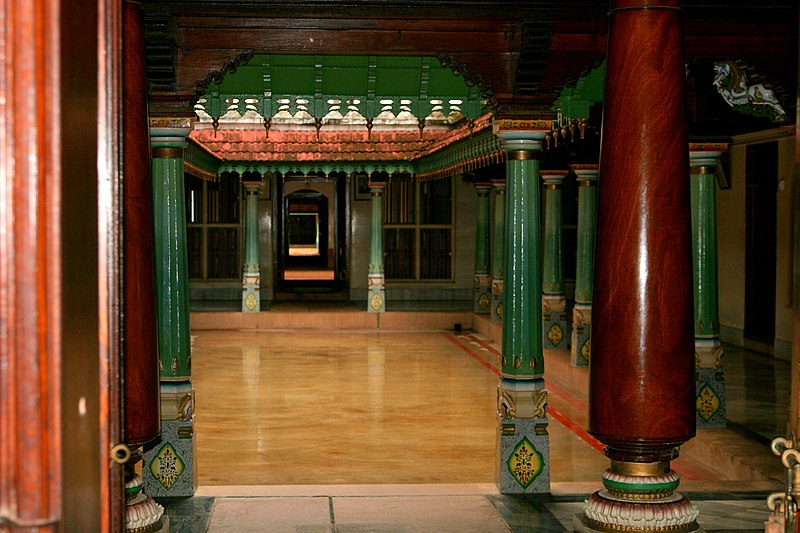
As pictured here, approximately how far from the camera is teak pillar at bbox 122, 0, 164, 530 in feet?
9.95

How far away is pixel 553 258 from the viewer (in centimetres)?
1370

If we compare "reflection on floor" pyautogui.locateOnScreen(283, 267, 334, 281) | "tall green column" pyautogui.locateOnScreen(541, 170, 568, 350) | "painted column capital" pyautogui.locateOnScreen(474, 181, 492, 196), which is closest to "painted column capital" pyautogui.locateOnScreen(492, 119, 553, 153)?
"tall green column" pyautogui.locateOnScreen(541, 170, 568, 350)

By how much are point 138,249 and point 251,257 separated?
50.4 feet

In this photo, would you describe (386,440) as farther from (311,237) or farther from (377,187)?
(311,237)

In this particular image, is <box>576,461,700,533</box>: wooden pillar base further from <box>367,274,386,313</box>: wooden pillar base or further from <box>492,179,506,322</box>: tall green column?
<box>367,274,386,313</box>: wooden pillar base

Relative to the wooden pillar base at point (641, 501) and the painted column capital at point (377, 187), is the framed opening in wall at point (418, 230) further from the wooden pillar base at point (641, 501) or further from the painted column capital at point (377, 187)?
the wooden pillar base at point (641, 501)

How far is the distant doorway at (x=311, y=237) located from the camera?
2211cm

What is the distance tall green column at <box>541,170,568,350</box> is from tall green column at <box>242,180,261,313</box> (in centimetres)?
637

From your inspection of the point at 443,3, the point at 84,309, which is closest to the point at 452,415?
the point at 443,3

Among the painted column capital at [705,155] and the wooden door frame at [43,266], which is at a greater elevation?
the painted column capital at [705,155]

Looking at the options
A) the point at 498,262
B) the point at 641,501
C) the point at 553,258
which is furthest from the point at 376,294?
the point at 641,501

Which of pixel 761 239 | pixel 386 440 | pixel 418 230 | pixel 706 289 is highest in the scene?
pixel 418 230

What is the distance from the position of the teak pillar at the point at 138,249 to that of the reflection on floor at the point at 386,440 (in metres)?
2.61

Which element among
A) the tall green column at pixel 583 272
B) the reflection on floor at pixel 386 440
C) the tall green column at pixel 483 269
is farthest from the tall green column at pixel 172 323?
the tall green column at pixel 483 269
